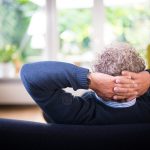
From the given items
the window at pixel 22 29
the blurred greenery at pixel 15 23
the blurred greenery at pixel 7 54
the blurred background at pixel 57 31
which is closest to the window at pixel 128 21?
the blurred background at pixel 57 31

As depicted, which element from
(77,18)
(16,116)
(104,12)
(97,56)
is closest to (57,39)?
(77,18)

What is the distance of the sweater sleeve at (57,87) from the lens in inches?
37.3

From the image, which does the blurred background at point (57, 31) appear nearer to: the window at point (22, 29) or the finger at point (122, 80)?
the window at point (22, 29)

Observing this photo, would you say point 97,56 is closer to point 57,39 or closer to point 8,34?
point 57,39

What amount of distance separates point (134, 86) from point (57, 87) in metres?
0.25

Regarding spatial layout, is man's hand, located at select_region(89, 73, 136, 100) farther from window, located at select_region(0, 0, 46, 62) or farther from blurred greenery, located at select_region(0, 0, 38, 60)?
blurred greenery, located at select_region(0, 0, 38, 60)

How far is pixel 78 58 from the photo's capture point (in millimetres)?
4684

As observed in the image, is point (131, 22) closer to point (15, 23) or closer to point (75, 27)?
point (75, 27)

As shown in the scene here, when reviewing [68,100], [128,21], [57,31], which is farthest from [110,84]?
[128,21]

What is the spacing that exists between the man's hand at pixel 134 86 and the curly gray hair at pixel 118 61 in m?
0.02

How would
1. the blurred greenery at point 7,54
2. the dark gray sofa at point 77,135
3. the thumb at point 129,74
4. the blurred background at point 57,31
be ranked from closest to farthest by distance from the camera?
the dark gray sofa at point 77,135 → the thumb at point 129,74 → the blurred background at point 57,31 → the blurred greenery at point 7,54

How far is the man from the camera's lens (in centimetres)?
95

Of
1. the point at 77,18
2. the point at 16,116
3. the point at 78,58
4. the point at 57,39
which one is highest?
the point at 77,18

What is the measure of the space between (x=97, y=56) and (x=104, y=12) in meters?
3.45
